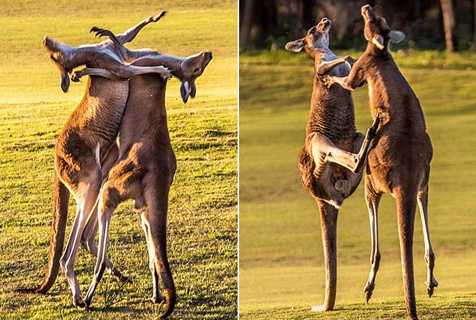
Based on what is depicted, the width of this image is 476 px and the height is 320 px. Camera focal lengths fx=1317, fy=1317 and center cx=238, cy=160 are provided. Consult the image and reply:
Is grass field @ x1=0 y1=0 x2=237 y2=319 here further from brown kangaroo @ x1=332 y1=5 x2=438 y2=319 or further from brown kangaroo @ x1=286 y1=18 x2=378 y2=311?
brown kangaroo @ x1=332 y1=5 x2=438 y2=319

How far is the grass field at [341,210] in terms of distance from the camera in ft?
33.2

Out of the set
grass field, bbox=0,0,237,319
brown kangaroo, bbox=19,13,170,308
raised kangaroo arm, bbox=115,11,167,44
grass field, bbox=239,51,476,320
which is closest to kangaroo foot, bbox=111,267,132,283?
grass field, bbox=0,0,237,319

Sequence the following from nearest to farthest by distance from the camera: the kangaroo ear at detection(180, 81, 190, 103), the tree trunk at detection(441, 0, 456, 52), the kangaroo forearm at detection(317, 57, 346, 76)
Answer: the kangaroo forearm at detection(317, 57, 346, 76) < the kangaroo ear at detection(180, 81, 190, 103) < the tree trunk at detection(441, 0, 456, 52)

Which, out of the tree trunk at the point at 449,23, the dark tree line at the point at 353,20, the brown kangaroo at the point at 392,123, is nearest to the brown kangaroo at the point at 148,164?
the brown kangaroo at the point at 392,123

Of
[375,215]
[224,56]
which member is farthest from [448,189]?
[375,215]

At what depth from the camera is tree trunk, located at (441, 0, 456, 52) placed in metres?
13.7

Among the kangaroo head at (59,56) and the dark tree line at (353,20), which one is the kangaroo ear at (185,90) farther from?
the dark tree line at (353,20)

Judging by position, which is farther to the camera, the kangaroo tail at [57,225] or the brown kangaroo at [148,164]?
the kangaroo tail at [57,225]

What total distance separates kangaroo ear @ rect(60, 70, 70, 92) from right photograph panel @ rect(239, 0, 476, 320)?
1509 mm

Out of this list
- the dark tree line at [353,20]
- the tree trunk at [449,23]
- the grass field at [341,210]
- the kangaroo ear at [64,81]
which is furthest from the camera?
the tree trunk at [449,23]

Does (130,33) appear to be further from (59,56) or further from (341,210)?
(341,210)

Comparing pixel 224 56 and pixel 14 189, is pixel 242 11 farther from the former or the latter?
pixel 14 189

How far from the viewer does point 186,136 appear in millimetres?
9922

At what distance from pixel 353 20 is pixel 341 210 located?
2147 millimetres
